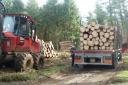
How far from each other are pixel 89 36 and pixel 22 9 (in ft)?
99.0

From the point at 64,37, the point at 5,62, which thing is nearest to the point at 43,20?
the point at 64,37

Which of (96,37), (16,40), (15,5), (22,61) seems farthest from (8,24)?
(15,5)

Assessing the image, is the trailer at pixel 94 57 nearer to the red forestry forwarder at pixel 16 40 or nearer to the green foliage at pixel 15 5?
the red forestry forwarder at pixel 16 40

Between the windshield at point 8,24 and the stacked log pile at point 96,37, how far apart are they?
4.97 metres

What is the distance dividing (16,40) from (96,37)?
5451 millimetres

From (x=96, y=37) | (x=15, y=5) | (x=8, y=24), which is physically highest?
(x=15, y=5)

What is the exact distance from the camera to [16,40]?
1873 centimetres

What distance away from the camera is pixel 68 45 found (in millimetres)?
44250

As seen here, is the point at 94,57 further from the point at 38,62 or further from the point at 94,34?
the point at 38,62

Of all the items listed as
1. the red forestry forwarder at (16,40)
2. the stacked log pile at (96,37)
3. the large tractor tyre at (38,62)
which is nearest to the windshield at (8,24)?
the red forestry forwarder at (16,40)

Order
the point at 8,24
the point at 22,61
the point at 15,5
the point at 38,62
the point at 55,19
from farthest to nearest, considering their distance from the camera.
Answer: the point at 15,5 < the point at 55,19 < the point at 38,62 < the point at 8,24 < the point at 22,61

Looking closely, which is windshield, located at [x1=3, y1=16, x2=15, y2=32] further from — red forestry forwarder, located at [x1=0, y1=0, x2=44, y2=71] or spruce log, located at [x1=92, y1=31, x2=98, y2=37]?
spruce log, located at [x1=92, y1=31, x2=98, y2=37]

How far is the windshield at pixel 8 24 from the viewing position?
18.5 metres

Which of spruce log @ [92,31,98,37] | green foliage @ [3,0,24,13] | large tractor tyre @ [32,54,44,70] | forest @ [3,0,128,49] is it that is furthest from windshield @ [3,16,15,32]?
green foliage @ [3,0,24,13]
